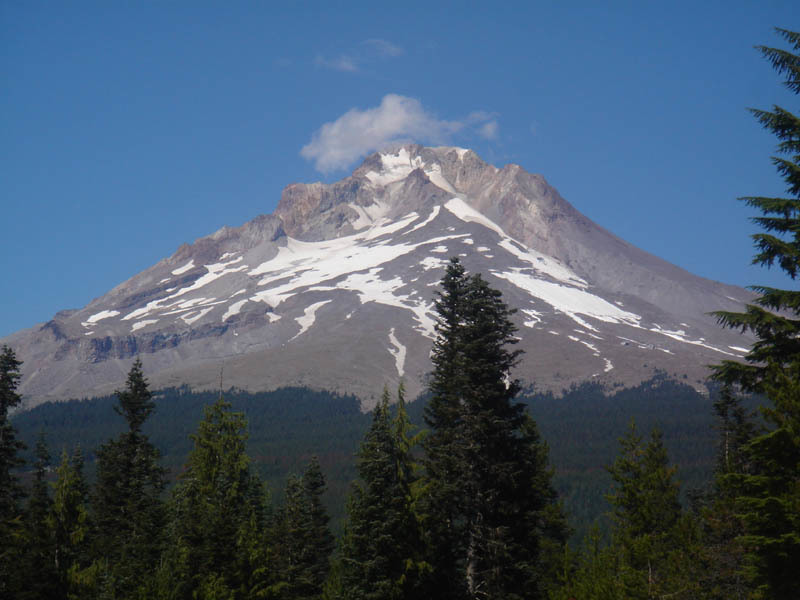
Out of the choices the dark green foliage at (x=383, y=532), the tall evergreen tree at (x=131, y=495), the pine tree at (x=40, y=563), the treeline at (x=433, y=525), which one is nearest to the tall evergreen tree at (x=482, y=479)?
the treeline at (x=433, y=525)

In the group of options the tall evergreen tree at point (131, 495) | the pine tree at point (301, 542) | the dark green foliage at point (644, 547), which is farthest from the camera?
the pine tree at point (301, 542)

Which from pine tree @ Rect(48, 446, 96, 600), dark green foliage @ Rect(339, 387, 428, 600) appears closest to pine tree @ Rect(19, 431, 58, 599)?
pine tree @ Rect(48, 446, 96, 600)

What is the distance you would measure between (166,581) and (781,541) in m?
22.4

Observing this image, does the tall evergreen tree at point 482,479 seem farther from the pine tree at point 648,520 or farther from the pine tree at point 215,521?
the pine tree at point 215,521

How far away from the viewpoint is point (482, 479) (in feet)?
95.7

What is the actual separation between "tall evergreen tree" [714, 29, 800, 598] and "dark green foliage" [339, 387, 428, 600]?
39.7ft

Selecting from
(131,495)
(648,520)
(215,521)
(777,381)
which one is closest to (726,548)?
(777,381)

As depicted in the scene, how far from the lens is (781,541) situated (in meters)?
17.1

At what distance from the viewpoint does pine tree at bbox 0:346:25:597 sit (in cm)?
3253

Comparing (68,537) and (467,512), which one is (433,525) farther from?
(68,537)

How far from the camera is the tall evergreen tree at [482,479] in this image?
2858cm

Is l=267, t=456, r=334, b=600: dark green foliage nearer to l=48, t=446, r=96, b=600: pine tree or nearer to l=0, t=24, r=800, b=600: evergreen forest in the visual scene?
l=0, t=24, r=800, b=600: evergreen forest

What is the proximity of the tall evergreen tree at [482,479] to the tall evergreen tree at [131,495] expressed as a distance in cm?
1692

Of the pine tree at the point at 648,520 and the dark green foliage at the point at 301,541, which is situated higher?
the pine tree at the point at 648,520
